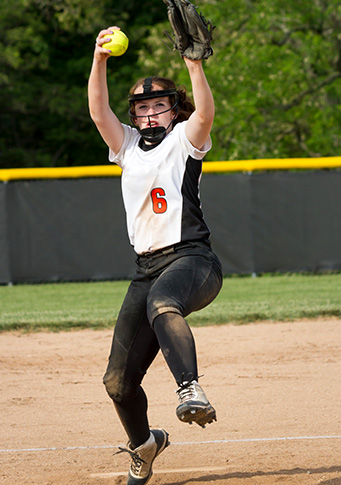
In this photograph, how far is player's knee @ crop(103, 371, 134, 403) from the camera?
11.5ft

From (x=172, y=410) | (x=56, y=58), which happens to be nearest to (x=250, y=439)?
(x=172, y=410)

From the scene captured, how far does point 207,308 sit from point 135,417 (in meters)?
5.93

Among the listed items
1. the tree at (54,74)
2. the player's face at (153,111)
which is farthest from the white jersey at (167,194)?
the tree at (54,74)

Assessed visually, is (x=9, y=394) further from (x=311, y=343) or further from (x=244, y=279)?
(x=244, y=279)

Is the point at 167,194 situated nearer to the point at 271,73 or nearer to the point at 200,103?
the point at 200,103

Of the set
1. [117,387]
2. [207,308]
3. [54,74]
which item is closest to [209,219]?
[207,308]

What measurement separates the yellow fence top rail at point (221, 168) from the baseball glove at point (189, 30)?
29.6 ft

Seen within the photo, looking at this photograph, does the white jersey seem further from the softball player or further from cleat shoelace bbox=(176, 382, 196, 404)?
cleat shoelace bbox=(176, 382, 196, 404)

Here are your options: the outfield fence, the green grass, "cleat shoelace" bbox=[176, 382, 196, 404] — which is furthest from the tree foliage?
"cleat shoelace" bbox=[176, 382, 196, 404]

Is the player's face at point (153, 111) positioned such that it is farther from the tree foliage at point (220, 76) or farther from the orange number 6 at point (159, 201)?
the tree foliage at point (220, 76)

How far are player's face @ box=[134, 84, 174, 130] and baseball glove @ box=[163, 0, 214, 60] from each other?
12.8 inches

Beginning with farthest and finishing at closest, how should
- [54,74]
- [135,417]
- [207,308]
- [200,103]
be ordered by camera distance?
1. [54,74]
2. [207,308]
3. [135,417]
4. [200,103]

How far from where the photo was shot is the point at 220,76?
17.0 meters

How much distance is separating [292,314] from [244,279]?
3901mm
